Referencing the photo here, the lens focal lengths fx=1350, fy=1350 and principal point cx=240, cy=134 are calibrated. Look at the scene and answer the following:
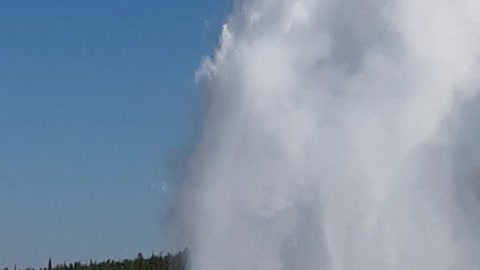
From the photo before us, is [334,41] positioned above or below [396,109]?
above

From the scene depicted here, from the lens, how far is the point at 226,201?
44938mm

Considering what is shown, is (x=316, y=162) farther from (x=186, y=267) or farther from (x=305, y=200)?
(x=186, y=267)

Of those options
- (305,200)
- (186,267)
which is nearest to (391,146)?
(305,200)

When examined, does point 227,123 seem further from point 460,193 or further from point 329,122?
point 460,193

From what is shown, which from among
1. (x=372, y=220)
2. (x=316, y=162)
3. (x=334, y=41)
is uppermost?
(x=334, y=41)

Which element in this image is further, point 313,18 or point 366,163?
point 313,18

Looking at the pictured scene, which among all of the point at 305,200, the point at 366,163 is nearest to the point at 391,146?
the point at 366,163

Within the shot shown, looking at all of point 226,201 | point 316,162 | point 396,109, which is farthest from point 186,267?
point 396,109

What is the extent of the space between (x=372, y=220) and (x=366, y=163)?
7.79 ft

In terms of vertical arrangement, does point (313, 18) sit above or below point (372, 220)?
above

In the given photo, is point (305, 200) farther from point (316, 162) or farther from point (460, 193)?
point (460, 193)

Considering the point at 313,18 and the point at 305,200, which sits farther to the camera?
the point at 313,18

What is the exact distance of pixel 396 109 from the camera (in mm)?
46500

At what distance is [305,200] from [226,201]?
2.78m
